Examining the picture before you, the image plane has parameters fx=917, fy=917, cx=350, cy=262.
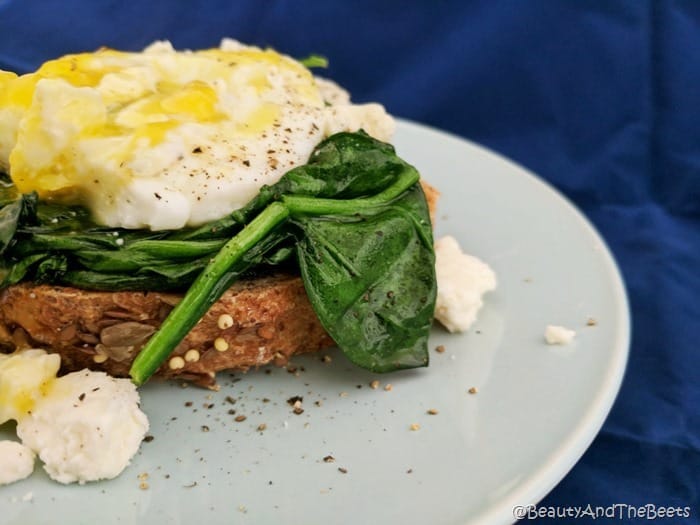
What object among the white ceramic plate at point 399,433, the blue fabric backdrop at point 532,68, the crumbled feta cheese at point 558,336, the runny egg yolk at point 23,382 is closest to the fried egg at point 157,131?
the runny egg yolk at point 23,382

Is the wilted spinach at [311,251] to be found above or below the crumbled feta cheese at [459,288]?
above

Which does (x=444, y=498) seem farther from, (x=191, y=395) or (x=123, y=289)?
(x=123, y=289)

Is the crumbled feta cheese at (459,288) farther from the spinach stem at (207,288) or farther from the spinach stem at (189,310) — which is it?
the spinach stem at (189,310)

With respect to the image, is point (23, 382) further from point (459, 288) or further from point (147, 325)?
point (459, 288)

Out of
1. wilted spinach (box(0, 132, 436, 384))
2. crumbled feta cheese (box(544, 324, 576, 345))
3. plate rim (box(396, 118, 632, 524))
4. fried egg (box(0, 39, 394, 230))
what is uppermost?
fried egg (box(0, 39, 394, 230))

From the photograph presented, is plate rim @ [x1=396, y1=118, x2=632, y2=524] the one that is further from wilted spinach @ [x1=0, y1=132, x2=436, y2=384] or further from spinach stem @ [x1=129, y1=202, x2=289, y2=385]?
spinach stem @ [x1=129, y1=202, x2=289, y2=385]

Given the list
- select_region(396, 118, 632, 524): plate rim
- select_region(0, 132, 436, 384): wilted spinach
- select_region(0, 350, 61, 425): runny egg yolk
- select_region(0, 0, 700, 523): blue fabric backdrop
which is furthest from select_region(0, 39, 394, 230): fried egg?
select_region(0, 0, 700, 523): blue fabric backdrop
